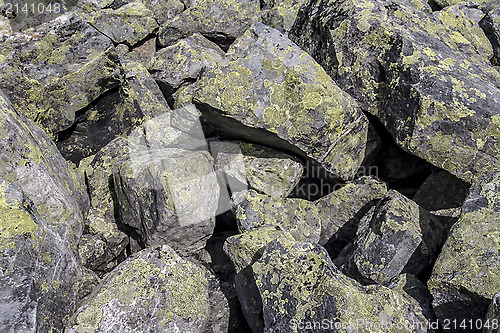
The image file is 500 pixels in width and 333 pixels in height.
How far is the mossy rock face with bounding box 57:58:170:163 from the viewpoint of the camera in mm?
4863

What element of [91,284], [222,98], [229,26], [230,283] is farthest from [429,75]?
[91,284]

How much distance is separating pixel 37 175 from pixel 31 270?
991 mm

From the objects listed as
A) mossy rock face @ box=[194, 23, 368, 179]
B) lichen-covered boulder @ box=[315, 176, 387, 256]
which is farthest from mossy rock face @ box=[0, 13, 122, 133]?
lichen-covered boulder @ box=[315, 176, 387, 256]

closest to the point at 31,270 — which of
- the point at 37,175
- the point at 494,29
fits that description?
the point at 37,175

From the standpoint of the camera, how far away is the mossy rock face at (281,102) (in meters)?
3.75

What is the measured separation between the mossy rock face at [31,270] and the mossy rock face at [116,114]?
1794mm

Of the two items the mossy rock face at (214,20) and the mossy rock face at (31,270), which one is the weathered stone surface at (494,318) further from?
the mossy rock face at (214,20)

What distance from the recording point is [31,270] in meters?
2.88

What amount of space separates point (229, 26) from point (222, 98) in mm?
2538

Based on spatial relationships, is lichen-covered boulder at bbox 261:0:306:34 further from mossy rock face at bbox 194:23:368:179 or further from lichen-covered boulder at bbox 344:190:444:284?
lichen-covered boulder at bbox 344:190:444:284

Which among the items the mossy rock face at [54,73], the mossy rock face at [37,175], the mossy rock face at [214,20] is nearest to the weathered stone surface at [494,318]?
the mossy rock face at [37,175]

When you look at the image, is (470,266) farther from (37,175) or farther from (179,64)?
(179,64)

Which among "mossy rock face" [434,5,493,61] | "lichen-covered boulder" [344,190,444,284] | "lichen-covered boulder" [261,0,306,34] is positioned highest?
"mossy rock face" [434,5,493,61]

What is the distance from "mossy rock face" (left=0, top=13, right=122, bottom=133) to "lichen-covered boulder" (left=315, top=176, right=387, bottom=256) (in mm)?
2920
